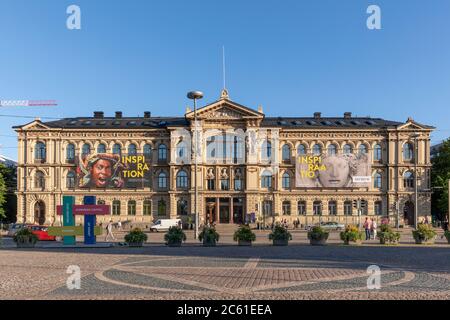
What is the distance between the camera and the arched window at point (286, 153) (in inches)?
2859

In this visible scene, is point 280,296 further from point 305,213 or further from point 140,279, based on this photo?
point 305,213

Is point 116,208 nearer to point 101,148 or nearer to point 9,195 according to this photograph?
point 101,148

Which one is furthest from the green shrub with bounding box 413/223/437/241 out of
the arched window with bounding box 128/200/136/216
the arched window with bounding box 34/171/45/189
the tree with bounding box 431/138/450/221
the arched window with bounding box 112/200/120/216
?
the arched window with bounding box 34/171/45/189

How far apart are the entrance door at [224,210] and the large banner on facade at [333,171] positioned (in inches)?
423

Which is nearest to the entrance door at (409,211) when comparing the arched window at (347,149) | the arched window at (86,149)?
the arched window at (347,149)

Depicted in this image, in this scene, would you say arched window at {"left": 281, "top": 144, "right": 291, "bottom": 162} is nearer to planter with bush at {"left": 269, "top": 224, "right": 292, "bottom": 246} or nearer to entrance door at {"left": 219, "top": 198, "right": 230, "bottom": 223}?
entrance door at {"left": 219, "top": 198, "right": 230, "bottom": 223}

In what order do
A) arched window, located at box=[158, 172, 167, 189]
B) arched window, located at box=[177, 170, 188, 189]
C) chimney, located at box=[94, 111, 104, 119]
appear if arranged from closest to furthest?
arched window, located at box=[177, 170, 188, 189], arched window, located at box=[158, 172, 167, 189], chimney, located at box=[94, 111, 104, 119]

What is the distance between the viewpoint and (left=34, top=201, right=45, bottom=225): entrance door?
7250cm

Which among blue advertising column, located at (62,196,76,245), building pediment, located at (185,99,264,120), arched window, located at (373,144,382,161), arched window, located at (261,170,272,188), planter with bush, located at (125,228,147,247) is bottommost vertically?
planter with bush, located at (125,228,147,247)

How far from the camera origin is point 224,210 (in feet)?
237

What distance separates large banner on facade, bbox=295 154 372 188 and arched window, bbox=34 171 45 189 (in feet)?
124

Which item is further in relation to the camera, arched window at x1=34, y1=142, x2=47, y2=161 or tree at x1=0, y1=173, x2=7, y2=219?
arched window at x1=34, y1=142, x2=47, y2=161

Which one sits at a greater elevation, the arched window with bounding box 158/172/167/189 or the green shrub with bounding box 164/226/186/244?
the arched window with bounding box 158/172/167/189

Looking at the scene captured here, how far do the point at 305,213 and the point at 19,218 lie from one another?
141 ft
